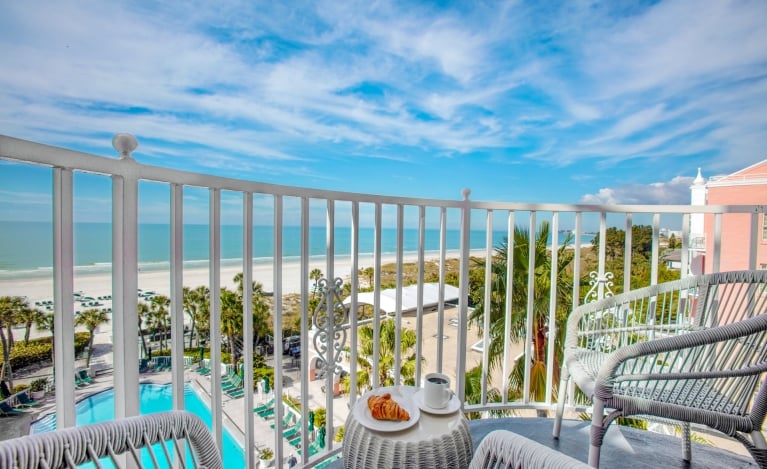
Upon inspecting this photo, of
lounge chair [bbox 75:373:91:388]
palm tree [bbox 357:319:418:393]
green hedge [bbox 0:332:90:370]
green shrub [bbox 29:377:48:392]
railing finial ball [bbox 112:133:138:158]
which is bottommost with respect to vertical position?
palm tree [bbox 357:319:418:393]

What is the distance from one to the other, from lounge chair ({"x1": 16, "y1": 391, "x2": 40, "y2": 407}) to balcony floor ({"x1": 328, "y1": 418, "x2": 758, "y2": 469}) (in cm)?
101

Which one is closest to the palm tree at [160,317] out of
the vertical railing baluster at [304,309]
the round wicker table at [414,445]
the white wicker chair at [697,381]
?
the vertical railing baluster at [304,309]

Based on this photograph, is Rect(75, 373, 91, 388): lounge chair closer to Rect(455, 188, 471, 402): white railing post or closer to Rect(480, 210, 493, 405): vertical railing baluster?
Rect(455, 188, 471, 402): white railing post

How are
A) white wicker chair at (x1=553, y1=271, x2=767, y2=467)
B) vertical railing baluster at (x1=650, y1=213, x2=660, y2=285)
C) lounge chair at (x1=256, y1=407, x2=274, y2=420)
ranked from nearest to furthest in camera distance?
white wicker chair at (x1=553, y1=271, x2=767, y2=467), vertical railing baluster at (x1=650, y1=213, x2=660, y2=285), lounge chair at (x1=256, y1=407, x2=274, y2=420)

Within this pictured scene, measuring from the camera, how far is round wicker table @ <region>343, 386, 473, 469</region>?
98 centimetres

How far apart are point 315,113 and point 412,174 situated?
8.85 m

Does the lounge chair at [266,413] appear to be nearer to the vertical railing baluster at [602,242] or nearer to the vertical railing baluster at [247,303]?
the vertical railing baluster at [247,303]

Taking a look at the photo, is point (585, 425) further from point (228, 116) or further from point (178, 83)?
point (228, 116)

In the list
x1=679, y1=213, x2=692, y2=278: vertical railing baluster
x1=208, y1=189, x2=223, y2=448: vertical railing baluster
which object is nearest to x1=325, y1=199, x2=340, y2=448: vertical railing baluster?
x1=208, y1=189, x2=223, y2=448: vertical railing baluster

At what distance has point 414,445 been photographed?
0.98 meters

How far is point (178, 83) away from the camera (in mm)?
17000

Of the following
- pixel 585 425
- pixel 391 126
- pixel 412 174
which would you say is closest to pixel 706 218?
pixel 585 425

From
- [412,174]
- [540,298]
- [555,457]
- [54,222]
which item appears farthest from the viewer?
[412,174]

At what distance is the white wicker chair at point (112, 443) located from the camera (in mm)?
515
